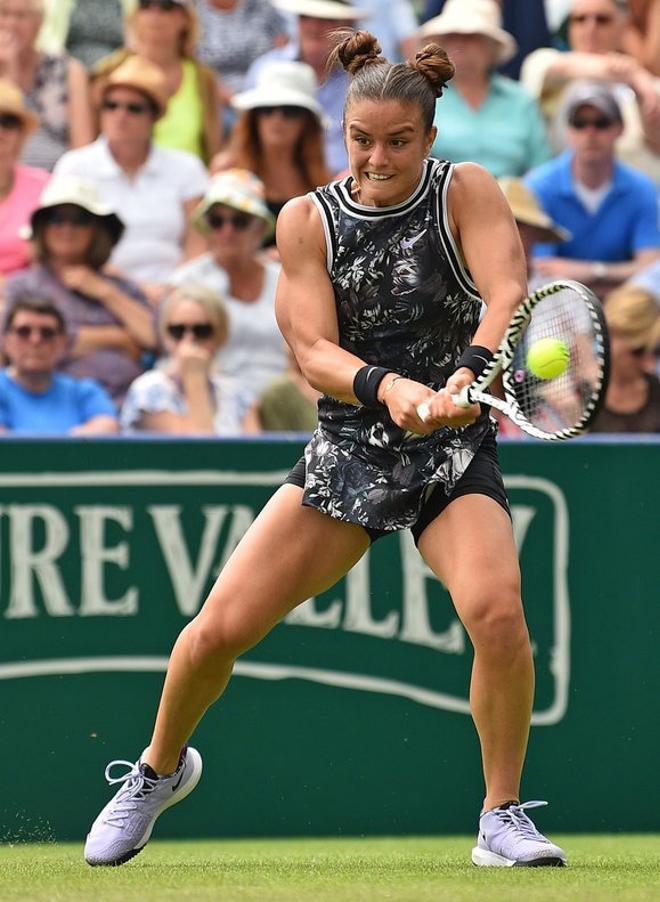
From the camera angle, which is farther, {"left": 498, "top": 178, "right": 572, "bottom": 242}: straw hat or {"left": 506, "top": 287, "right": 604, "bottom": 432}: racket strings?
{"left": 498, "top": 178, "right": 572, "bottom": 242}: straw hat

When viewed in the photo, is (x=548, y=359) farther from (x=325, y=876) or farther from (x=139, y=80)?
(x=139, y=80)

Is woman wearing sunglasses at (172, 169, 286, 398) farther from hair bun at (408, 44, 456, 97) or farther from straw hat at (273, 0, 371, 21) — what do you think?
hair bun at (408, 44, 456, 97)

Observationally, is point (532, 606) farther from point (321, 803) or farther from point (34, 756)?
point (34, 756)

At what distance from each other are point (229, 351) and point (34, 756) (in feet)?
9.08

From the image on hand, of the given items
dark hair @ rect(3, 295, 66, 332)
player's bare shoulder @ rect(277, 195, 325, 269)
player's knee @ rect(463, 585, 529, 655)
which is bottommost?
player's knee @ rect(463, 585, 529, 655)

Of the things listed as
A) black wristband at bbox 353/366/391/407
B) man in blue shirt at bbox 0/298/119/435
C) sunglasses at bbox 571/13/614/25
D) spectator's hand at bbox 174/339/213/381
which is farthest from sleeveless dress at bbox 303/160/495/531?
sunglasses at bbox 571/13/614/25

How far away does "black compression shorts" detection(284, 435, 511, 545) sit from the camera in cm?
435

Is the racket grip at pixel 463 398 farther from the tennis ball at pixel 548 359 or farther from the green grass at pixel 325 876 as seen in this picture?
the green grass at pixel 325 876

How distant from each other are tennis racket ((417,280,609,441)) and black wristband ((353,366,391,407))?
0.18m

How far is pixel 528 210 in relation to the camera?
8.82 metres

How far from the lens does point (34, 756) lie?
20.1 feet

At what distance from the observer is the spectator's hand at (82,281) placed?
8349 millimetres

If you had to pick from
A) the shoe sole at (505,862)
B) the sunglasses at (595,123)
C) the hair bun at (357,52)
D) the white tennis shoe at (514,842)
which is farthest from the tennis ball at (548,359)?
the sunglasses at (595,123)

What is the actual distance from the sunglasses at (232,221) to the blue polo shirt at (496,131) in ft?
3.89
